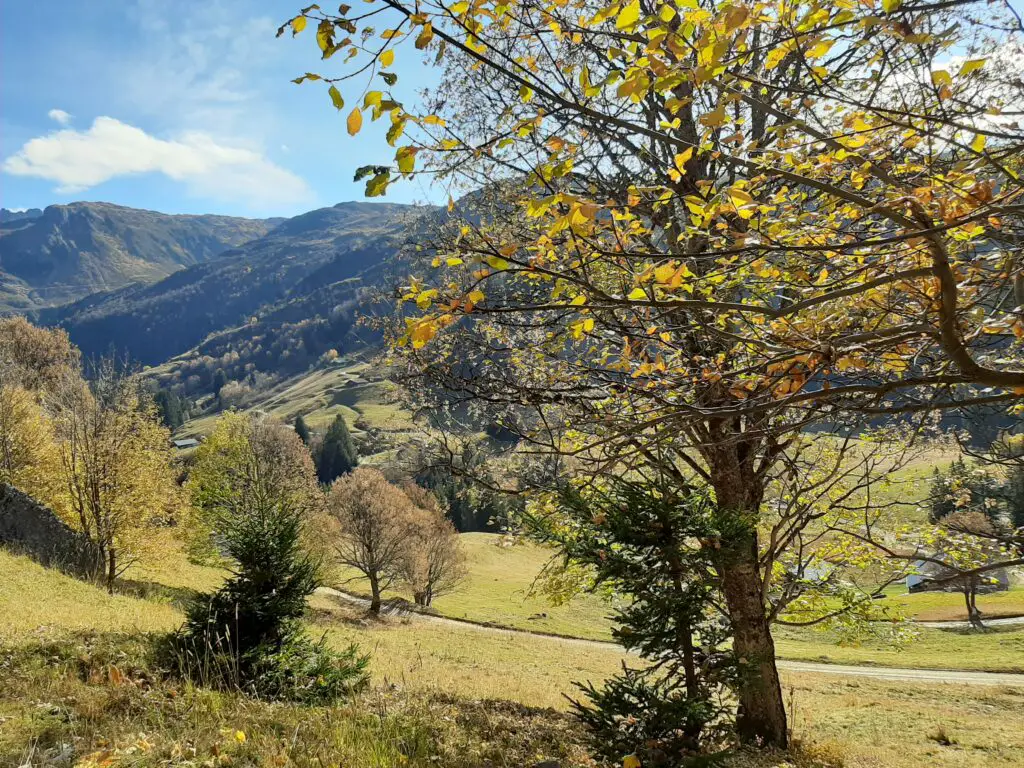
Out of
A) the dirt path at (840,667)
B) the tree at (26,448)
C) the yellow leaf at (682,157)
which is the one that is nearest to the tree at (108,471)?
the tree at (26,448)

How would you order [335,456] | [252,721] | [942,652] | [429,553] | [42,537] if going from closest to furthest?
[252,721] → [42,537] → [942,652] → [429,553] → [335,456]

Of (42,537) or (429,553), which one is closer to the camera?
(42,537)

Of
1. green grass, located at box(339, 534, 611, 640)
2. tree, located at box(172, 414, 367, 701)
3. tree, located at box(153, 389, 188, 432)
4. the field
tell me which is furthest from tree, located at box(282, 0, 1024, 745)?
tree, located at box(153, 389, 188, 432)

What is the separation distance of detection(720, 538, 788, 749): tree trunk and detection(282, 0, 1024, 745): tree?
0.03m

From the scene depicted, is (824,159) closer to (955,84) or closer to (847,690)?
(955,84)

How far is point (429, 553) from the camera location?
41.0m

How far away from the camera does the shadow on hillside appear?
19.5 meters

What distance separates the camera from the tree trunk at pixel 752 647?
22.7 feet

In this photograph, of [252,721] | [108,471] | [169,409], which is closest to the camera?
[252,721]

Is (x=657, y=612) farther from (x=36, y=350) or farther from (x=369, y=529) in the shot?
(x=36, y=350)

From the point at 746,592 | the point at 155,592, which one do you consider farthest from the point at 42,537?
the point at 746,592

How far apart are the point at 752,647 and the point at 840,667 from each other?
3484 cm

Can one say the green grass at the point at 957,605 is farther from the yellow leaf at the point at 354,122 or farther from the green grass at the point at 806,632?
the yellow leaf at the point at 354,122

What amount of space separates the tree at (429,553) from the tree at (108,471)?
18.9 meters
